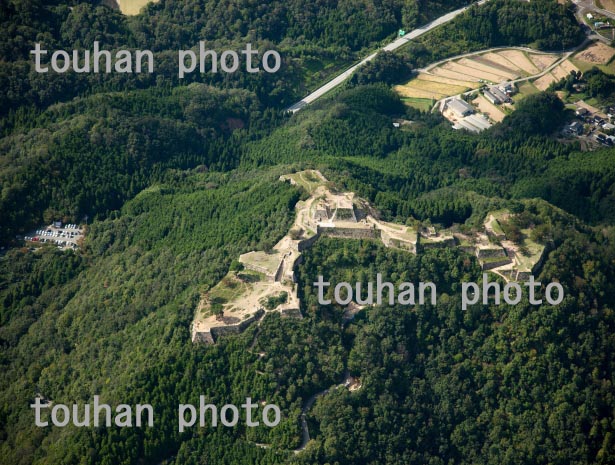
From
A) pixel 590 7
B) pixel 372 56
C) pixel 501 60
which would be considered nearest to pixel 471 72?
pixel 501 60

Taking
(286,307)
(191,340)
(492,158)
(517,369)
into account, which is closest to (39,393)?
(191,340)

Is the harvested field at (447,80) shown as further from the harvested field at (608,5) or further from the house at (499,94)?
the harvested field at (608,5)

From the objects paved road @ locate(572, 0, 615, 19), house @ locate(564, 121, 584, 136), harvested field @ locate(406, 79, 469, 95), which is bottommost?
house @ locate(564, 121, 584, 136)

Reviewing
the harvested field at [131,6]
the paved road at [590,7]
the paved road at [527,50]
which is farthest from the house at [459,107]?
the harvested field at [131,6]

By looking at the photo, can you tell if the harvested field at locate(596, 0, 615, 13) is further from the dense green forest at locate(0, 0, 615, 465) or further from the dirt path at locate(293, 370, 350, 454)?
the dirt path at locate(293, 370, 350, 454)

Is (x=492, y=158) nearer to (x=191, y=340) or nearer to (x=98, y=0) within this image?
(x=191, y=340)

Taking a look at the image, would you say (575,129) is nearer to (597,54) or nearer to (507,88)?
(507,88)

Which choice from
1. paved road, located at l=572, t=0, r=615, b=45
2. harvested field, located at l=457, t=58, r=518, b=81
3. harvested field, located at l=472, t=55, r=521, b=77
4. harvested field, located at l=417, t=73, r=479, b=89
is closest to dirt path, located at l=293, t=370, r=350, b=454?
harvested field, located at l=417, t=73, r=479, b=89
